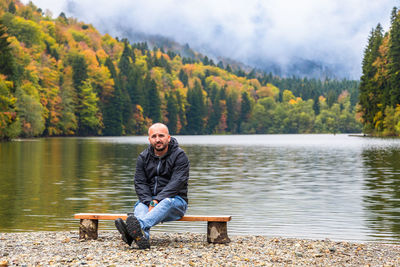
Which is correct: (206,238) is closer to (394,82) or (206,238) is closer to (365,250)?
(365,250)

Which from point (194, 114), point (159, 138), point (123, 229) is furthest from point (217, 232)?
point (194, 114)

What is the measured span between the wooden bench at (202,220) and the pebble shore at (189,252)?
16 centimetres

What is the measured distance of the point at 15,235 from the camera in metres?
11.2

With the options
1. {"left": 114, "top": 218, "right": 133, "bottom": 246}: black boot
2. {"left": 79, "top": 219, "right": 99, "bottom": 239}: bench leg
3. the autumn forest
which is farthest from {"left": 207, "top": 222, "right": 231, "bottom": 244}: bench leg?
the autumn forest

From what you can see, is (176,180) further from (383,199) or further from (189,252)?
(383,199)

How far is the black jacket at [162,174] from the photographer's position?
10.2 metres

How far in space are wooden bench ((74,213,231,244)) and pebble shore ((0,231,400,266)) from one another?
0.16 metres

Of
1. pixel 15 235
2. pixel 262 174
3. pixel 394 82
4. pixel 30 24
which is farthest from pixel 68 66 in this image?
pixel 15 235

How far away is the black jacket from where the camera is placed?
1017 cm

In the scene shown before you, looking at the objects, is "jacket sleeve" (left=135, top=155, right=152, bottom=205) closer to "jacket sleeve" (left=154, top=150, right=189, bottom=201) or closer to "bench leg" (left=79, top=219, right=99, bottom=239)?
"jacket sleeve" (left=154, top=150, right=189, bottom=201)

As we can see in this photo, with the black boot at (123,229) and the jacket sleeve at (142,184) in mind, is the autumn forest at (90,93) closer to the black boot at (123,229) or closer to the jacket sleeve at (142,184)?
the jacket sleeve at (142,184)

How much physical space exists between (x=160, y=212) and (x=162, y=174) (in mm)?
695

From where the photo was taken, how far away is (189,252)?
9312 millimetres

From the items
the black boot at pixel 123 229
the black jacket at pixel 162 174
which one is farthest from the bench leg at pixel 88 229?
the black boot at pixel 123 229
